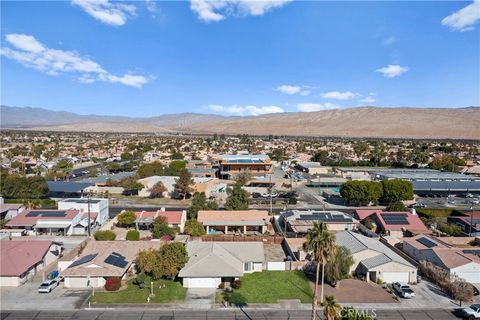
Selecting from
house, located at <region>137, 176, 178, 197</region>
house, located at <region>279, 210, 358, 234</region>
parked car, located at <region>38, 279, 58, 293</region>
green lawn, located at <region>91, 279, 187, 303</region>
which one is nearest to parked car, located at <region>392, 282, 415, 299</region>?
house, located at <region>279, 210, 358, 234</region>

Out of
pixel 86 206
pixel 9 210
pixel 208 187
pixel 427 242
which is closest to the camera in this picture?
pixel 427 242

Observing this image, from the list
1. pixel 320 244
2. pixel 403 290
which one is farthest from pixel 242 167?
pixel 320 244

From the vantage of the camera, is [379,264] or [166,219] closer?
[379,264]

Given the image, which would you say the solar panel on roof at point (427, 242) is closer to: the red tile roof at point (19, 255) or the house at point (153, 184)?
the red tile roof at point (19, 255)

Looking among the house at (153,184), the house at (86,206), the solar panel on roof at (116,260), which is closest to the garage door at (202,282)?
the solar panel on roof at (116,260)

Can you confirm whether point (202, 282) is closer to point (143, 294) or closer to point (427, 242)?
point (143, 294)

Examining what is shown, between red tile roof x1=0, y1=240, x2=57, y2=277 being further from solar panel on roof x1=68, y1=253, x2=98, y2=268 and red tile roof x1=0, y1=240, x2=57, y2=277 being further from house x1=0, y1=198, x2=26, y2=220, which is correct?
house x1=0, y1=198, x2=26, y2=220

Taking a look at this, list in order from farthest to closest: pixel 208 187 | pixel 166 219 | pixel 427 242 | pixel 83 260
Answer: pixel 208 187
pixel 166 219
pixel 427 242
pixel 83 260

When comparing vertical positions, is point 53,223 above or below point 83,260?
below

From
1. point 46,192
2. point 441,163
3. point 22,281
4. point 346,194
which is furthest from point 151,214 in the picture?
point 441,163
